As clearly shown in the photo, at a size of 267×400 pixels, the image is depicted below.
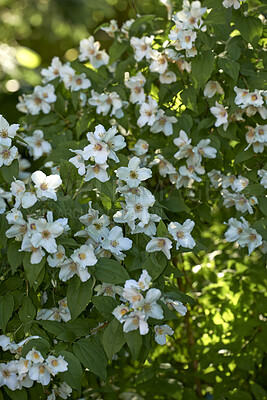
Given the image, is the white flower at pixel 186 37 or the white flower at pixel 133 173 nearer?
the white flower at pixel 133 173

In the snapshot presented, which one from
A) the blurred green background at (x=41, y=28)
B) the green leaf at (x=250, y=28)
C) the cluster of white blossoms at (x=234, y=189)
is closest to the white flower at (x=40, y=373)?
the cluster of white blossoms at (x=234, y=189)

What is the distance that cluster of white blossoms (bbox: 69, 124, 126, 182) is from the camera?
137 cm

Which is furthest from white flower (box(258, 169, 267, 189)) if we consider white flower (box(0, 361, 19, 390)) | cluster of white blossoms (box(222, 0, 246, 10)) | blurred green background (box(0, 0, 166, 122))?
blurred green background (box(0, 0, 166, 122))

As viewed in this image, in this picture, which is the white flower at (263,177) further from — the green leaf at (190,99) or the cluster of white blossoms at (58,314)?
the cluster of white blossoms at (58,314)

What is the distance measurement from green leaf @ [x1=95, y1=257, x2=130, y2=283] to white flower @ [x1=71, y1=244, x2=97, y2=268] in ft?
0.16

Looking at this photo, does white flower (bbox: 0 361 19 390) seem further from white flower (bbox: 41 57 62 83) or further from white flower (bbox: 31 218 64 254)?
white flower (bbox: 41 57 62 83)

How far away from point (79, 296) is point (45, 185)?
300 millimetres

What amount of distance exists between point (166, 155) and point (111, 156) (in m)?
0.55

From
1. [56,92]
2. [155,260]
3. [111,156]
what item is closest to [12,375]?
[155,260]

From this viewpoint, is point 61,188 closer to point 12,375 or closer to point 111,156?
point 111,156

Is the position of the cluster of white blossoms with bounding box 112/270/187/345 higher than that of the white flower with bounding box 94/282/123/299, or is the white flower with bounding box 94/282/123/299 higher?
the cluster of white blossoms with bounding box 112/270/187/345

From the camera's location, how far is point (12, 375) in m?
1.39

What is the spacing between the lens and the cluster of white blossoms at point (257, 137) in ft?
5.91

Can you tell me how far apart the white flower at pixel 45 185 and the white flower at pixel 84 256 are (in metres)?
0.15
